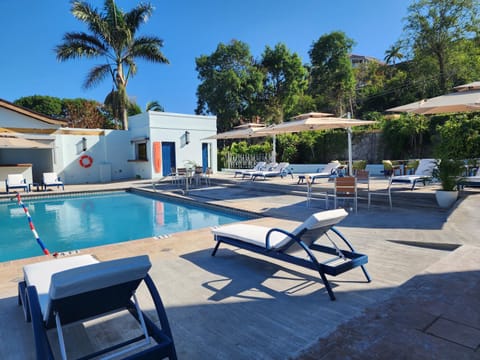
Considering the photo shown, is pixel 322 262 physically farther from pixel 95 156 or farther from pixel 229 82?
pixel 229 82

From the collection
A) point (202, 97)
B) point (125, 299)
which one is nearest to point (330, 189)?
point (125, 299)

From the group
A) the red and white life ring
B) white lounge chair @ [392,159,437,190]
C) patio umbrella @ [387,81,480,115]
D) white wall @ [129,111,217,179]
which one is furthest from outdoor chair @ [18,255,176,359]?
the red and white life ring

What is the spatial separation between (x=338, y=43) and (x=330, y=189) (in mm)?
22734

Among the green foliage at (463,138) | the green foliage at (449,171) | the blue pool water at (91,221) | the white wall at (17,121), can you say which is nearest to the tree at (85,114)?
the white wall at (17,121)

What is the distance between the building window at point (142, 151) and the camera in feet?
59.4

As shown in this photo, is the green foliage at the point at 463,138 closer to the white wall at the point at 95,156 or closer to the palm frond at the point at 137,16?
the white wall at the point at 95,156

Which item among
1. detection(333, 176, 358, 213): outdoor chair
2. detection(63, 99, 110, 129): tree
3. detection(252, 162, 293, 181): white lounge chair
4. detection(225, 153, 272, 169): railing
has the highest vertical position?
detection(63, 99, 110, 129): tree

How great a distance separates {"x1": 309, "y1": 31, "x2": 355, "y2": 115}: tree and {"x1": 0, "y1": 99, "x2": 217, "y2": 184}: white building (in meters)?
13.6

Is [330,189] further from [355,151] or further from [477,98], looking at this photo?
[355,151]

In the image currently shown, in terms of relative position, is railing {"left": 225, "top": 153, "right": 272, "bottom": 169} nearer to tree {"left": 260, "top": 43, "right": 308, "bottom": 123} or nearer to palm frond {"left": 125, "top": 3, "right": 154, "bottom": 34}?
tree {"left": 260, "top": 43, "right": 308, "bottom": 123}

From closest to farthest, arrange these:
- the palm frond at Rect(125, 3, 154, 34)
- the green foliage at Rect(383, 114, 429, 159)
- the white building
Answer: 1. the green foliage at Rect(383, 114, 429, 159)
2. the white building
3. the palm frond at Rect(125, 3, 154, 34)

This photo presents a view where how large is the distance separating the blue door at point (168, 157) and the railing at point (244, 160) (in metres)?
5.02

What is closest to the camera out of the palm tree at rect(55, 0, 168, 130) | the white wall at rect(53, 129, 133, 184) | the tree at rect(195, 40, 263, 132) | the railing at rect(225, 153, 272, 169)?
the white wall at rect(53, 129, 133, 184)

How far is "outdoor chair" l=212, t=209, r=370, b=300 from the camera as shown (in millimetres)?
3246
